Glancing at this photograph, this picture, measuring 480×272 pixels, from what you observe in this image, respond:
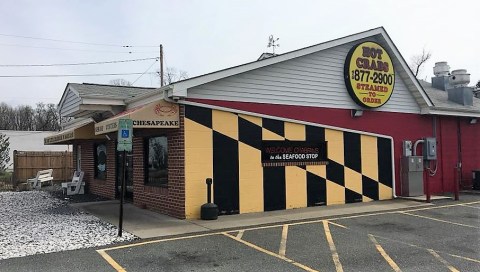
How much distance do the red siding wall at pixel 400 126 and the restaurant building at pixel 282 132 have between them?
0.13 feet

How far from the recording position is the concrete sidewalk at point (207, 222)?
9.74 meters

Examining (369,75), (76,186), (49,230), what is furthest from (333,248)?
(76,186)

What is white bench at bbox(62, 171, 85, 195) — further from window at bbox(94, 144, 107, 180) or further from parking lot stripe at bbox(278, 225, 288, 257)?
Answer: parking lot stripe at bbox(278, 225, 288, 257)

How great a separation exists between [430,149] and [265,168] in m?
7.08

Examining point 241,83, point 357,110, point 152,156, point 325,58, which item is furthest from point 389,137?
point 152,156

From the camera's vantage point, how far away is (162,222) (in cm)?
1062

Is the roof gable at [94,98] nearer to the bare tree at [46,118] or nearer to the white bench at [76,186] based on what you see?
the white bench at [76,186]

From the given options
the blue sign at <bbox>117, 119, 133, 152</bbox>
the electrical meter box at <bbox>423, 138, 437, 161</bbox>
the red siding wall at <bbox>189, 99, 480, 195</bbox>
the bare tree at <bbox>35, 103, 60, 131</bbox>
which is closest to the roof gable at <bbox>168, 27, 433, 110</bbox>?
the red siding wall at <bbox>189, 99, 480, 195</bbox>

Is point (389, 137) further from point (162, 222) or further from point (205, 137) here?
point (162, 222)

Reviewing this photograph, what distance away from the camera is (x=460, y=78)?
64.6 ft

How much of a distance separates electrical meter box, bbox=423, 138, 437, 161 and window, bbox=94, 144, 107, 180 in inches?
470

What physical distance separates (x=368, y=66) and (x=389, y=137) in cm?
259

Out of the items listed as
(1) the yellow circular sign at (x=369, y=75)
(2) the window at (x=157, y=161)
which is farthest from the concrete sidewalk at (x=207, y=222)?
(1) the yellow circular sign at (x=369, y=75)

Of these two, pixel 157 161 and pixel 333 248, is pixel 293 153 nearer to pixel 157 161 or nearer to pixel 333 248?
pixel 157 161
